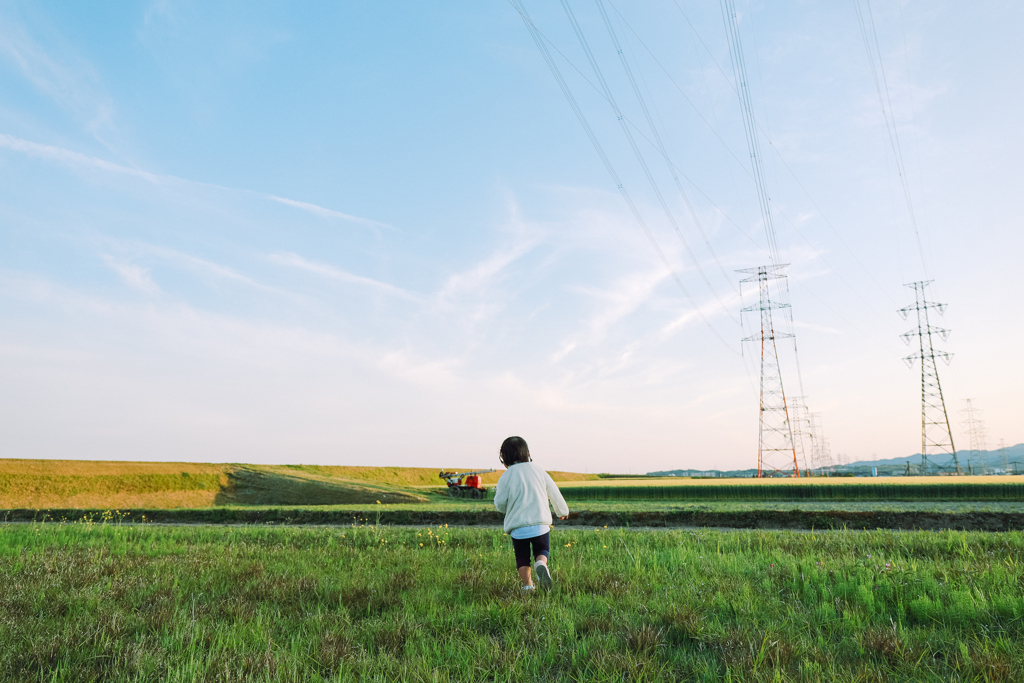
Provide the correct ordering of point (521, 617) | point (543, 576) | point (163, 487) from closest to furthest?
point (521, 617)
point (543, 576)
point (163, 487)

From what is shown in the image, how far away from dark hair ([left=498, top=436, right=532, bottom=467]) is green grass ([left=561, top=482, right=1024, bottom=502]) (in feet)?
92.8

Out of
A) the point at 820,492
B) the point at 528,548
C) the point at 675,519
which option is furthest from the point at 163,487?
the point at 820,492

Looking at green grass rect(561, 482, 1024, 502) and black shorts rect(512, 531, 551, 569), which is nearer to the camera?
black shorts rect(512, 531, 551, 569)

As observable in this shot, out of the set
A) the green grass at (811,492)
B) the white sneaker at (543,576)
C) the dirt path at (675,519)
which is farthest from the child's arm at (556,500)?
the green grass at (811,492)

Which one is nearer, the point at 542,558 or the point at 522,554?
the point at 542,558

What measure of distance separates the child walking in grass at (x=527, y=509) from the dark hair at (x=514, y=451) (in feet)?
0.04

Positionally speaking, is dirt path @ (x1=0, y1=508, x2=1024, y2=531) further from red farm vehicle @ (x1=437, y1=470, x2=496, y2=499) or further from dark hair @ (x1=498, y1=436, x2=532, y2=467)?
red farm vehicle @ (x1=437, y1=470, x2=496, y2=499)

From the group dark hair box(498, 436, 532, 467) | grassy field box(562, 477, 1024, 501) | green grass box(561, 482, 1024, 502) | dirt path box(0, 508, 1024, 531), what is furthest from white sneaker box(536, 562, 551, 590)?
grassy field box(562, 477, 1024, 501)

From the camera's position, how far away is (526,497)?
6238mm

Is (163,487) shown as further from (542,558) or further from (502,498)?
(542,558)

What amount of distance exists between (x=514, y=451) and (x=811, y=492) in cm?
3300

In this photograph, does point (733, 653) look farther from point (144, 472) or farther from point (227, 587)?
point (144, 472)

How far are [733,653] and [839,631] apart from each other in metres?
1.32

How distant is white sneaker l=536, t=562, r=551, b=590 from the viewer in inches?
222
